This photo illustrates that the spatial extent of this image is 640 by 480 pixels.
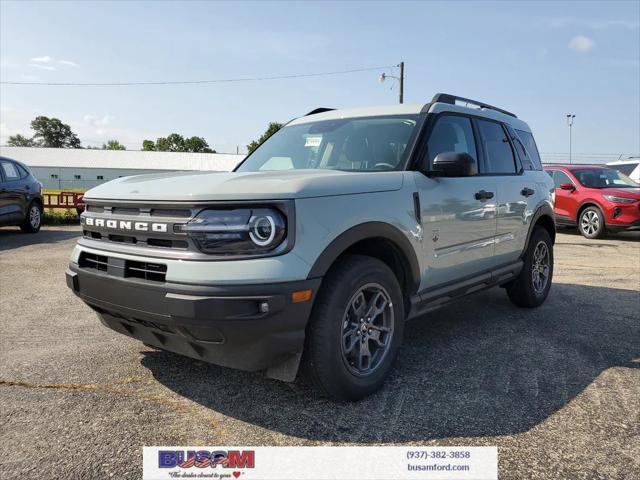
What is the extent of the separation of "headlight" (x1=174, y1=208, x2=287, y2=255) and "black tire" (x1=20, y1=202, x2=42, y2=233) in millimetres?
10247

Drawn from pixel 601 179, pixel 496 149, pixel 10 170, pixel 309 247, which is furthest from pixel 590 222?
pixel 10 170

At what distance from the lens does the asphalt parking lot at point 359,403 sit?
252 cm

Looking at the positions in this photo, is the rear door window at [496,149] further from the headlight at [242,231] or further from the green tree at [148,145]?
the green tree at [148,145]

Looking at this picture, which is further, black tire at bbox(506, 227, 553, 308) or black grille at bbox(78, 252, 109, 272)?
black tire at bbox(506, 227, 553, 308)

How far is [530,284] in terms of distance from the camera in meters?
5.18

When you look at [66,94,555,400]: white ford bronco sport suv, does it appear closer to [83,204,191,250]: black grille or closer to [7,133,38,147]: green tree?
[83,204,191,250]: black grille

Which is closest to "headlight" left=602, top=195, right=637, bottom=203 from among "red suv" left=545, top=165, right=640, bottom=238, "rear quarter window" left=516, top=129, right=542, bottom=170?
"red suv" left=545, top=165, right=640, bottom=238

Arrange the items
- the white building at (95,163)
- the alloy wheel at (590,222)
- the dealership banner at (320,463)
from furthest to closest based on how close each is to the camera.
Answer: the white building at (95,163)
the alloy wheel at (590,222)
the dealership banner at (320,463)

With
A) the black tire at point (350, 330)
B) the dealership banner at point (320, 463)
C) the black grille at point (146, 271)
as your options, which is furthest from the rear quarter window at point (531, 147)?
the black grille at point (146, 271)

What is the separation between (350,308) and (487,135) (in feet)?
7.96

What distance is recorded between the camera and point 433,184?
140 inches

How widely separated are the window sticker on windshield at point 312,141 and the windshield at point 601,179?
10.1 meters

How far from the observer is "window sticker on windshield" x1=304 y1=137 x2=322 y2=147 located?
160 inches

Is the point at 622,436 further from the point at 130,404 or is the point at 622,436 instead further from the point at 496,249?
the point at 130,404
